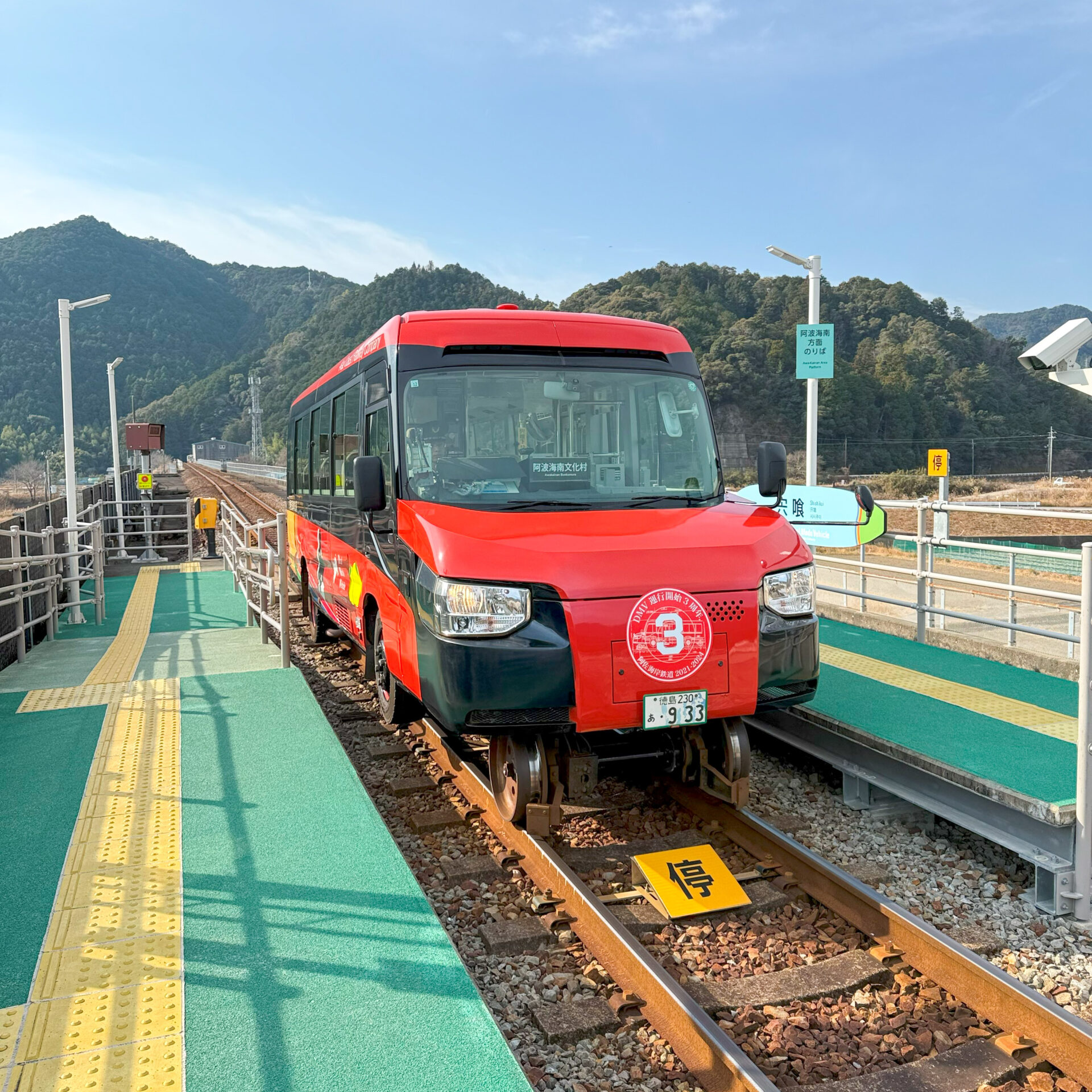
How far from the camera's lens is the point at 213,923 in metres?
3.88

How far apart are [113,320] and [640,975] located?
13934cm

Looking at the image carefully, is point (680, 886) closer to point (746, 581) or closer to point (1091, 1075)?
point (746, 581)

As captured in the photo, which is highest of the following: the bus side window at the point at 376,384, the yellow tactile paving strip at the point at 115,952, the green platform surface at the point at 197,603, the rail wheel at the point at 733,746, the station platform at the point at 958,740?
the bus side window at the point at 376,384

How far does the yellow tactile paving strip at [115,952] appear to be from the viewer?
9.75ft

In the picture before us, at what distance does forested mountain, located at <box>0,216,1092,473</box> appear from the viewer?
242 ft

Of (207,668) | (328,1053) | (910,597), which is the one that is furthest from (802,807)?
(910,597)

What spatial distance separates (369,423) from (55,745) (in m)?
3.14

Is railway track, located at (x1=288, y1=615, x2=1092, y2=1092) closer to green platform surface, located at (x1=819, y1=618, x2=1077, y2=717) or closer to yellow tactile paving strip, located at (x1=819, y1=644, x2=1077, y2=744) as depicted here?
yellow tactile paving strip, located at (x1=819, y1=644, x2=1077, y2=744)

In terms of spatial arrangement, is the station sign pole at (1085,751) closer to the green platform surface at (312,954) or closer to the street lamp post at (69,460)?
the green platform surface at (312,954)

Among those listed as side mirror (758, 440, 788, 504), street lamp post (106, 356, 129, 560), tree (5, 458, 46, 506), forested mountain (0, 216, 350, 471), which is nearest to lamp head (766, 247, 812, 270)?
side mirror (758, 440, 788, 504)

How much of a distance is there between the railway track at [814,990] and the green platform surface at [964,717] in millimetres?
1125

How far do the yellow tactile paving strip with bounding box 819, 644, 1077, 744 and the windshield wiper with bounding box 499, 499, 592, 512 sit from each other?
2.91 meters

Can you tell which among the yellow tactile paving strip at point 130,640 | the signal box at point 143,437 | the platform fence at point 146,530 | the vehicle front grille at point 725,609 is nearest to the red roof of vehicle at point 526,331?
the vehicle front grille at point 725,609

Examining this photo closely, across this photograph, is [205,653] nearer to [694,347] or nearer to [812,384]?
[812,384]
